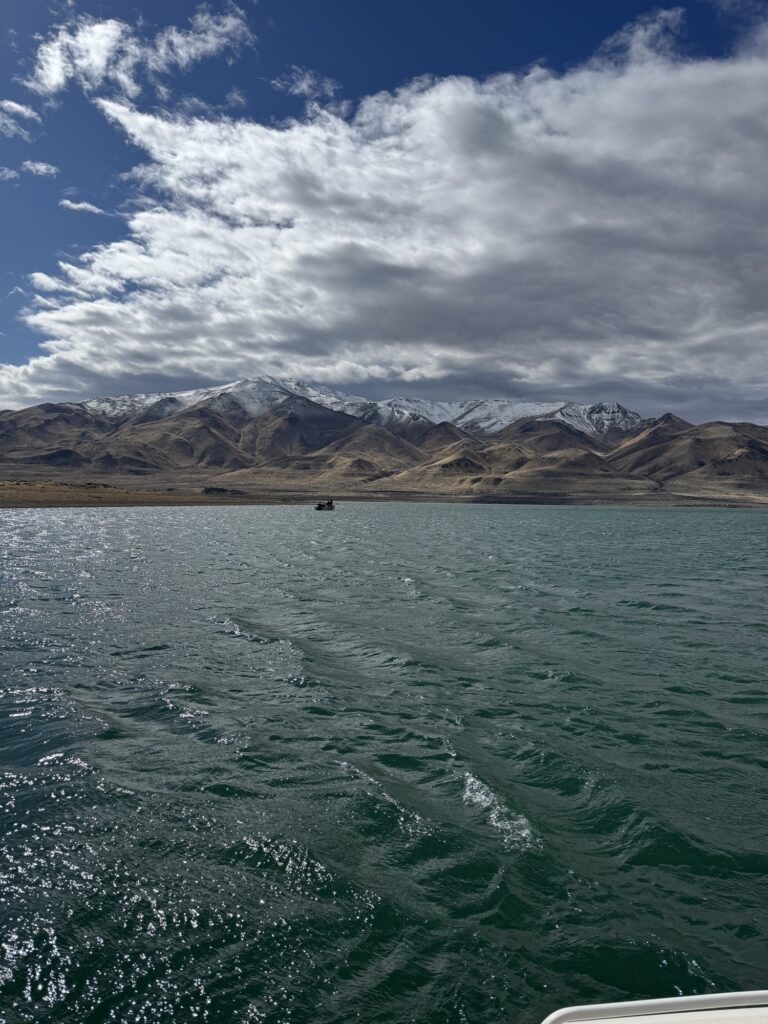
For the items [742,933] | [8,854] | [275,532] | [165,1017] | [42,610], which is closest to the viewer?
[165,1017]

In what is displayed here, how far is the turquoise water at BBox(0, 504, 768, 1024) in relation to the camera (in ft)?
26.1

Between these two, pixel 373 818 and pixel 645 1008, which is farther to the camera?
pixel 373 818

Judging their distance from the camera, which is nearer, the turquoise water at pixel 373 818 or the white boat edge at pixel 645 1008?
the white boat edge at pixel 645 1008

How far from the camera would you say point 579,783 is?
13.3m

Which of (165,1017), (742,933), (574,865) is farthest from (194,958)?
(742,933)

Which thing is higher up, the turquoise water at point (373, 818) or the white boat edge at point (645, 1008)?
the white boat edge at point (645, 1008)

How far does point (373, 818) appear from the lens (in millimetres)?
11750

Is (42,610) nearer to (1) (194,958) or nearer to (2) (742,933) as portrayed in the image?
(1) (194,958)

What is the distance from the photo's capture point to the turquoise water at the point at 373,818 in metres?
7.95

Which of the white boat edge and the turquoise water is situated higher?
the white boat edge

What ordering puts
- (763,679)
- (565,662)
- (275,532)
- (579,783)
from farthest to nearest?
(275,532), (565,662), (763,679), (579,783)

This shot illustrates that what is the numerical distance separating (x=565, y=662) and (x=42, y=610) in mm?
24609

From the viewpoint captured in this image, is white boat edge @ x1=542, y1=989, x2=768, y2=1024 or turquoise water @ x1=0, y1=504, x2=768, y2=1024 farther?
turquoise water @ x1=0, y1=504, x2=768, y2=1024

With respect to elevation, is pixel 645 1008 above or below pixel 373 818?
above
